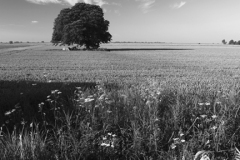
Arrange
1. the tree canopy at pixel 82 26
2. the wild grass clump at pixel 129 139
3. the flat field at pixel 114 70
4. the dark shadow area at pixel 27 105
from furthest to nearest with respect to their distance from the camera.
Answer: the tree canopy at pixel 82 26
the flat field at pixel 114 70
the dark shadow area at pixel 27 105
the wild grass clump at pixel 129 139

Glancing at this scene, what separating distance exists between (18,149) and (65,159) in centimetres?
68

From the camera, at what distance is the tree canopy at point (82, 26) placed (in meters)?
40.5

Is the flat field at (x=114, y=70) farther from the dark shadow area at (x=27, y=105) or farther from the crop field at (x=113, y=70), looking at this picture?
the dark shadow area at (x=27, y=105)

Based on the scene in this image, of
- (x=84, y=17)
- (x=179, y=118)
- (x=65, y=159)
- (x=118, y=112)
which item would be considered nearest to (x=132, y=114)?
(x=118, y=112)

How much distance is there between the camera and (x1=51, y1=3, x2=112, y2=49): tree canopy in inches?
1593

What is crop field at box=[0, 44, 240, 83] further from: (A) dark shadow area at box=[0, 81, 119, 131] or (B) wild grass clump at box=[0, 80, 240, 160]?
(B) wild grass clump at box=[0, 80, 240, 160]

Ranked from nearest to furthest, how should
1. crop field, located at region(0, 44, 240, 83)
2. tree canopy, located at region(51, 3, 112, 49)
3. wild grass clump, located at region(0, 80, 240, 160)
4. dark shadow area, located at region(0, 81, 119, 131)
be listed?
wild grass clump, located at region(0, 80, 240, 160) → dark shadow area, located at region(0, 81, 119, 131) → crop field, located at region(0, 44, 240, 83) → tree canopy, located at region(51, 3, 112, 49)

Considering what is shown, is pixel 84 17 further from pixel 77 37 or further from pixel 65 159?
pixel 65 159

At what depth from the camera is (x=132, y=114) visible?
370cm

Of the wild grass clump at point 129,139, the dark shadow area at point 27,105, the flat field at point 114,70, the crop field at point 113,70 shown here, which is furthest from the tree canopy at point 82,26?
the wild grass clump at point 129,139

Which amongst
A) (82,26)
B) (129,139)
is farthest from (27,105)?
(82,26)

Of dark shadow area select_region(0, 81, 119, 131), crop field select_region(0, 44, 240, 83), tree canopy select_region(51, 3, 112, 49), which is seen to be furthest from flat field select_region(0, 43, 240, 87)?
tree canopy select_region(51, 3, 112, 49)

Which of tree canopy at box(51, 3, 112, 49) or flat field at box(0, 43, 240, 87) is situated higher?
tree canopy at box(51, 3, 112, 49)

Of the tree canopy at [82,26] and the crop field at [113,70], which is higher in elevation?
the tree canopy at [82,26]
